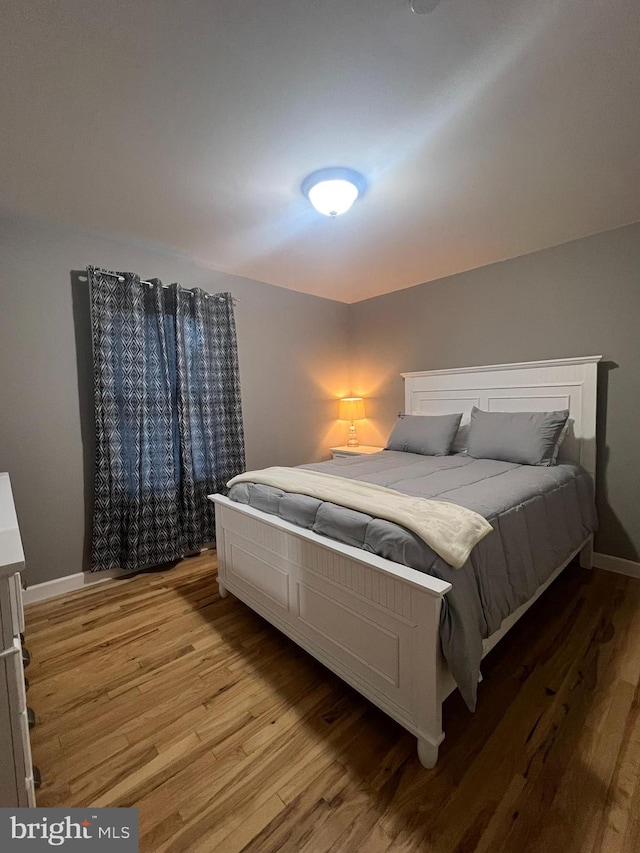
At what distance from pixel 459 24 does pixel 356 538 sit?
1.72 metres

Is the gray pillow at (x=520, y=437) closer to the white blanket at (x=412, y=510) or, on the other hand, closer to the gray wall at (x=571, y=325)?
the gray wall at (x=571, y=325)

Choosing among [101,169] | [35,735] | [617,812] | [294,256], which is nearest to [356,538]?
[617,812]

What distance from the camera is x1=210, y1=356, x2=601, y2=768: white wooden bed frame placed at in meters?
1.18

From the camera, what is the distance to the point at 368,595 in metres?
1.35

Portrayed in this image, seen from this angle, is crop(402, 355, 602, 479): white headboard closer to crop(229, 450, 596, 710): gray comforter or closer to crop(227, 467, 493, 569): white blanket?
crop(229, 450, 596, 710): gray comforter

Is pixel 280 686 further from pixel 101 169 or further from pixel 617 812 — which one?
pixel 101 169

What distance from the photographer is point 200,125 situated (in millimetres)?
1466

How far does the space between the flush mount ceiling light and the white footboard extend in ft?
5.39

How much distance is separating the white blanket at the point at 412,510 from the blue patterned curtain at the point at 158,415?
1075 mm

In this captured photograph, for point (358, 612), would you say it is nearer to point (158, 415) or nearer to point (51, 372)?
point (158, 415)

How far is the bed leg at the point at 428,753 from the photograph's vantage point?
117cm

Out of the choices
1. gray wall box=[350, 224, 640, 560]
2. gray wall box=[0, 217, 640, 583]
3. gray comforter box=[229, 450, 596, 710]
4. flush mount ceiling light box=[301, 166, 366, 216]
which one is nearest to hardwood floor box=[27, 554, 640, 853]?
gray comforter box=[229, 450, 596, 710]

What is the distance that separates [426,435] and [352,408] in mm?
1221

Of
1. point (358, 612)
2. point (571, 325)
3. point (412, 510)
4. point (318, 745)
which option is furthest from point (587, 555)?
point (318, 745)
